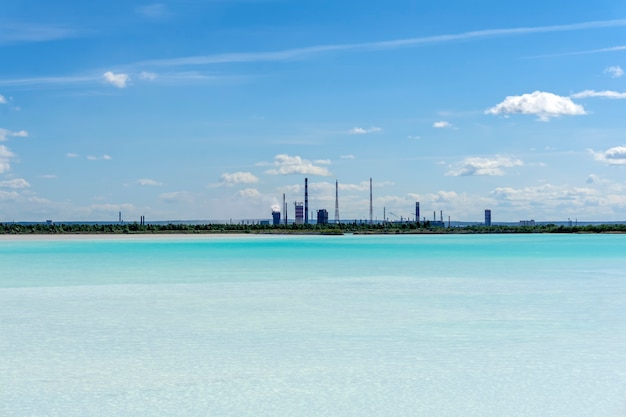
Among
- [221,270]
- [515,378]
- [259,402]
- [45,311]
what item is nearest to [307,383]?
[259,402]

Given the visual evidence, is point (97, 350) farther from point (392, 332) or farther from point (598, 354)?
point (598, 354)

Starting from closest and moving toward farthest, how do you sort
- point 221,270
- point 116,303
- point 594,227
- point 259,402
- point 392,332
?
point 259,402
point 392,332
point 116,303
point 221,270
point 594,227

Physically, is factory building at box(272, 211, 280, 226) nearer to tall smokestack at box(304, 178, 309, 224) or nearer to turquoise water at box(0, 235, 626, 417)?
tall smokestack at box(304, 178, 309, 224)

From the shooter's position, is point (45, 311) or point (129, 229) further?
point (129, 229)

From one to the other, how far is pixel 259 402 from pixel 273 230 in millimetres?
91639

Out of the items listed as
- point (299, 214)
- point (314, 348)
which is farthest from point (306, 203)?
point (314, 348)

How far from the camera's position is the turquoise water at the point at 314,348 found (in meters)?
9.18

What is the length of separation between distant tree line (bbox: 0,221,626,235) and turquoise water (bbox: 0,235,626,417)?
70.9 m

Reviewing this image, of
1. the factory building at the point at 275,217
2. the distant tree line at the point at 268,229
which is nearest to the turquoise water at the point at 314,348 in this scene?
Result: the distant tree line at the point at 268,229

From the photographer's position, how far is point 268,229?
102500mm

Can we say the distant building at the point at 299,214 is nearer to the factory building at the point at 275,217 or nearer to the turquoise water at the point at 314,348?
the factory building at the point at 275,217

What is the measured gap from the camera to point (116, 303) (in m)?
18.7

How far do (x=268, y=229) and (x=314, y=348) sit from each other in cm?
9019

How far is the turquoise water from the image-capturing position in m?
9.18
